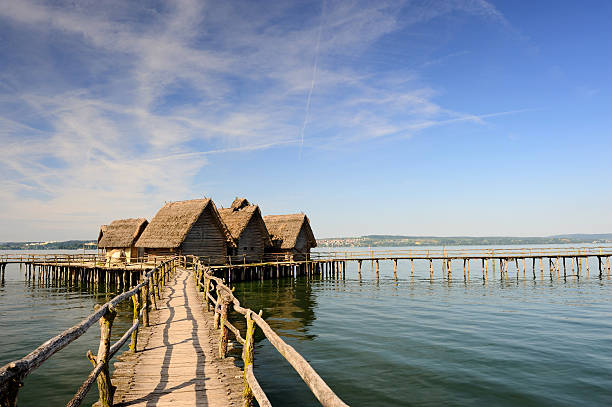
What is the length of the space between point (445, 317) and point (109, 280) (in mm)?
29682

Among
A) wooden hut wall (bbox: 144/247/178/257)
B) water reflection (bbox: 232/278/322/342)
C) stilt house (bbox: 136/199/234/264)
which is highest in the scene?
stilt house (bbox: 136/199/234/264)

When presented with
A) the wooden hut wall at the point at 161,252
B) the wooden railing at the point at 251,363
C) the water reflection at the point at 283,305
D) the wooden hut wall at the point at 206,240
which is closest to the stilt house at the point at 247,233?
the wooden hut wall at the point at 206,240

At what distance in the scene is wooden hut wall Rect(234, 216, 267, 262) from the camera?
41.9 metres

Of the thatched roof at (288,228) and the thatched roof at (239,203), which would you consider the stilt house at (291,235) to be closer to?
the thatched roof at (288,228)

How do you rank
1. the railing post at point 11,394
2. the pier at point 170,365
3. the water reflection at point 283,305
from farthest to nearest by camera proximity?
the water reflection at point 283,305
the pier at point 170,365
the railing post at point 11,394

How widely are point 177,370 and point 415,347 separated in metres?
9.90

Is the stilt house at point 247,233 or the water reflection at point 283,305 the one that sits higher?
the stilt house at point 247,233

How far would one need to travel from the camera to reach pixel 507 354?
13.7 m

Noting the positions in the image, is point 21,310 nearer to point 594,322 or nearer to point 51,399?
point 51,399

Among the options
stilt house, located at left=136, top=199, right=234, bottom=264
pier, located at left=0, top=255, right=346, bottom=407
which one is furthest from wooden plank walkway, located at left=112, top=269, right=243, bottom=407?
stilt house, located at left=136, top=199, right=234, bottom=264

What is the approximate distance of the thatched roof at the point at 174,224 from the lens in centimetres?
3566

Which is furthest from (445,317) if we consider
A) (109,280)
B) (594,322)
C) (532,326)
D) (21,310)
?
(109,280)

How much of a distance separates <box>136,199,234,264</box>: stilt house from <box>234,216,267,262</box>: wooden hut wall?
2.48 m

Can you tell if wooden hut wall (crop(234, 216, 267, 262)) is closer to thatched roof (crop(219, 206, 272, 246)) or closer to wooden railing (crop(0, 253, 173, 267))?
thatched roof (crop(219, 206, 272, 246))
